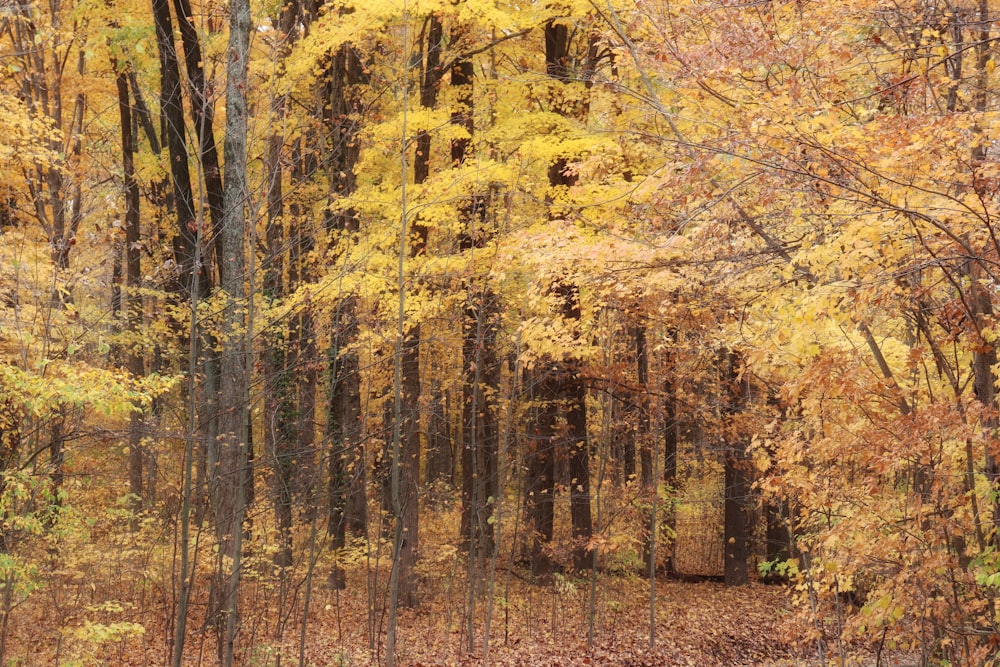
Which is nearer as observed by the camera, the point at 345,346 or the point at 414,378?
the point at 345,346

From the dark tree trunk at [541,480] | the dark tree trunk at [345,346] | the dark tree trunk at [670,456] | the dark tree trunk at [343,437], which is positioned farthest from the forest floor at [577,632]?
the dark tree trunk at [670,456]

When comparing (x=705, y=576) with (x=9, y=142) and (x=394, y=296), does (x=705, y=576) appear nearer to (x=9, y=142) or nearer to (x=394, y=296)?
(x=394, y=296)

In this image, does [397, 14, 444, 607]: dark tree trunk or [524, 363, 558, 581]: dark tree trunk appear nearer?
[397, 14, 444, 607]: dark tree trunk

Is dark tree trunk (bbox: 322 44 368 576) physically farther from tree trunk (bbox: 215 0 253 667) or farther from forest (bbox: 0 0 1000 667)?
tree trunk (bbox: 215 0 253 667)

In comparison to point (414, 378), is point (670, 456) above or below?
below

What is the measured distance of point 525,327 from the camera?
10305mm

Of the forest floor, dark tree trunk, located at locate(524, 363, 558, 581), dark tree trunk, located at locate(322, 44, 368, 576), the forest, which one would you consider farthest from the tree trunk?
dark tree trunk, located at locate(524, 363, 558, 581)

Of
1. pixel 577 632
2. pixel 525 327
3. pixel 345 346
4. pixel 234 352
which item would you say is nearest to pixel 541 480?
pixel 577 632

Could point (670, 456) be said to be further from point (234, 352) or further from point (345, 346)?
point (234, 352)

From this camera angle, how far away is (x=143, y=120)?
699 inches

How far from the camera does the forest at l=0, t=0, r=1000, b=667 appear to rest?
6.00 m

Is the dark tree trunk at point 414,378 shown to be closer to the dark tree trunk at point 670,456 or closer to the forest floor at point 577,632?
the forest floor at point 577,632

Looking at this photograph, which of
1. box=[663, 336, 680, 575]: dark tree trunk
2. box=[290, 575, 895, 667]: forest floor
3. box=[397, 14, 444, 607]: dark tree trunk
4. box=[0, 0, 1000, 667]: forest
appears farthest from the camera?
box=[663, 336, 680, 575]: dark tree trunk

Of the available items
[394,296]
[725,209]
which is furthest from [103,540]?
[725,209]
